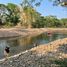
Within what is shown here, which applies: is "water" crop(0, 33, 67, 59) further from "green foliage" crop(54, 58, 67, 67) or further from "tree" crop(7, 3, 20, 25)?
"tree" crop(7, 3, 20, 25)

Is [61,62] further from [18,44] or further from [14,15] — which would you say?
[14,15]

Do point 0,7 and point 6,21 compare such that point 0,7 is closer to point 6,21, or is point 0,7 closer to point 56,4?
point 6,21

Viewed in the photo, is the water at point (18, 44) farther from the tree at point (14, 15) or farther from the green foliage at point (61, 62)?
the tree at point (14, 15)

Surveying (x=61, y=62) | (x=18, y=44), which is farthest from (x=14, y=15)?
(x=61, y=62)

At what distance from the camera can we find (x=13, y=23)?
284ft

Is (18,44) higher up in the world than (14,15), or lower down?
higher up

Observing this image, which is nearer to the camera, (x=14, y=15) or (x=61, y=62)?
(x=61, y=62)

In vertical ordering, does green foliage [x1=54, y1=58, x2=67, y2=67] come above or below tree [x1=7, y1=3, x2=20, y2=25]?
above

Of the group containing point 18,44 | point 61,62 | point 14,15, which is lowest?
point 14,15

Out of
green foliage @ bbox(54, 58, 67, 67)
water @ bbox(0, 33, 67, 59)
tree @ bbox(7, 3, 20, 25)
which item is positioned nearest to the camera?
green foliage @ bbox(54, 58, 67, 67)

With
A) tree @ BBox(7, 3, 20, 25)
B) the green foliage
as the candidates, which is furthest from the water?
tree @ BBox(7, 3, 20, 25)

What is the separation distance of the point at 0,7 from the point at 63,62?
74.4m

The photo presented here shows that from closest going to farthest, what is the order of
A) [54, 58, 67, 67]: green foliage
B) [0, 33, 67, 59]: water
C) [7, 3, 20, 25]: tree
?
[54, 58, 67, 67]: green foliage, [0, 33, 67, 59]: water, [7, 3, 20, 25]: tree

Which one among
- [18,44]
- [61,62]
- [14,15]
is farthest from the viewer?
[14,15]
